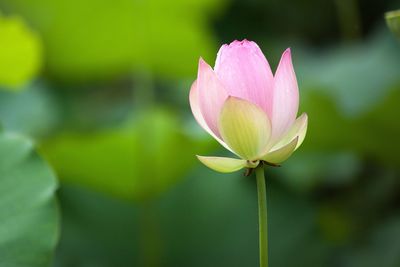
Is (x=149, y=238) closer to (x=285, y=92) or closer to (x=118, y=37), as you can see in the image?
(x=118, y=37)

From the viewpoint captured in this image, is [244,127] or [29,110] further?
[29,110]

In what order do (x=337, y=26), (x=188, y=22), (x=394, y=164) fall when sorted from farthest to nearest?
(x=337, y=26)
(x=188, y=22)
(x=394, y=164)

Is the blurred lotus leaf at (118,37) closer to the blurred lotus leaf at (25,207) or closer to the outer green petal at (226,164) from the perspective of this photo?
the blurred lotus leaf at (25,207)

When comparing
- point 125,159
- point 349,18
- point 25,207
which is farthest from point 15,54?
point 349,18

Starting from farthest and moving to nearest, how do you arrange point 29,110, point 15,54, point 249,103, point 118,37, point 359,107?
1. point 29,110
2. point 118,37
3. point 359,107
4. point 15,54
5. point 249,103

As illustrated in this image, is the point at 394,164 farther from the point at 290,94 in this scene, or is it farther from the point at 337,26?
the point at 290,94

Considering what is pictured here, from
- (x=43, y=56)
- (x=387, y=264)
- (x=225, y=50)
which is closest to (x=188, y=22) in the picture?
(x=43, y=56)

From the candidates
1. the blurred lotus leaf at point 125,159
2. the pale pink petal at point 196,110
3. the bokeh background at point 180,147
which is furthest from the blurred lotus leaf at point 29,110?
the pale pink petal at point 196,110
